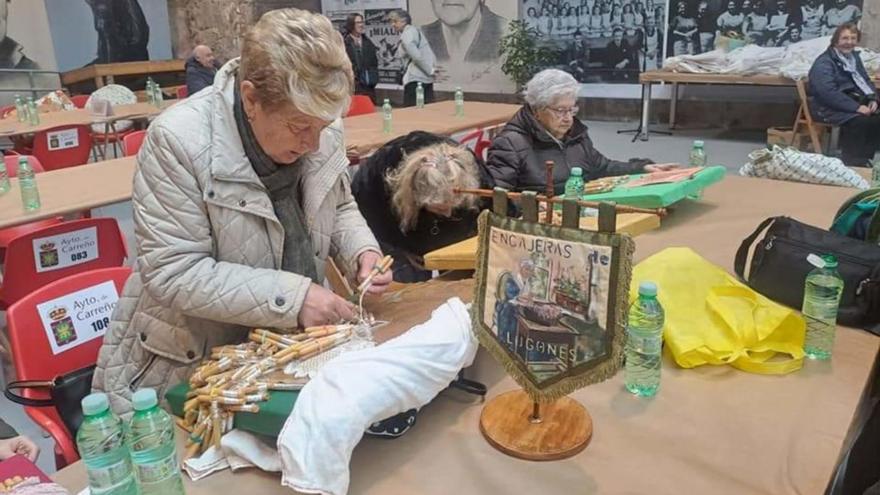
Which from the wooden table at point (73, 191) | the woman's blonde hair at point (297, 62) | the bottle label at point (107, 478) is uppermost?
the woman's blonde hair at point (297, 62)

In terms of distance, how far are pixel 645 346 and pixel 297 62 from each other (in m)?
0.80

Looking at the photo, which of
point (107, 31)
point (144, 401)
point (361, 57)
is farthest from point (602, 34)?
point (144, 401)

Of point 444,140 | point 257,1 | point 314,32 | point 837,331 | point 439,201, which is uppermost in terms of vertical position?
point 257,1

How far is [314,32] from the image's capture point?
1162mm

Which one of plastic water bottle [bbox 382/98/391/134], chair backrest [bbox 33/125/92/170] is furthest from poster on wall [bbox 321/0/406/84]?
chair backrest [bbox 33/125/92/170]

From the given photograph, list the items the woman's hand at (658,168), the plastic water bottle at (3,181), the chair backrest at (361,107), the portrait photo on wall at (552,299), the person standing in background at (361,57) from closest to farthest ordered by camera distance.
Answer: the portrait photo on wall at (552,299) → the woman's hand at (658,168) → the plastic water bottle at (3,181) → the chair backrest at (361,107) → the person standing in background at (361,57)

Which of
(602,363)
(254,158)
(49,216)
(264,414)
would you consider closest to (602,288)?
Answer: (602,363)

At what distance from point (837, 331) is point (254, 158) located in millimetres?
1296

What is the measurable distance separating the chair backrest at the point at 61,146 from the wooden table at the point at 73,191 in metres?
0.83

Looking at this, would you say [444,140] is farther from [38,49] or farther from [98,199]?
[38,49]

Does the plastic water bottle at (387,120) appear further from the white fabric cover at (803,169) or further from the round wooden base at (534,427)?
the round wooden base at (534,427)

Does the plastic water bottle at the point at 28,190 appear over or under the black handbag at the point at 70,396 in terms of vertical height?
over

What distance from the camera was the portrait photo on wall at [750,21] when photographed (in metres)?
6.88

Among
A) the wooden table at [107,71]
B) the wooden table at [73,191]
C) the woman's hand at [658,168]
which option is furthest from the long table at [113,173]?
the wooden table at [107,71]
